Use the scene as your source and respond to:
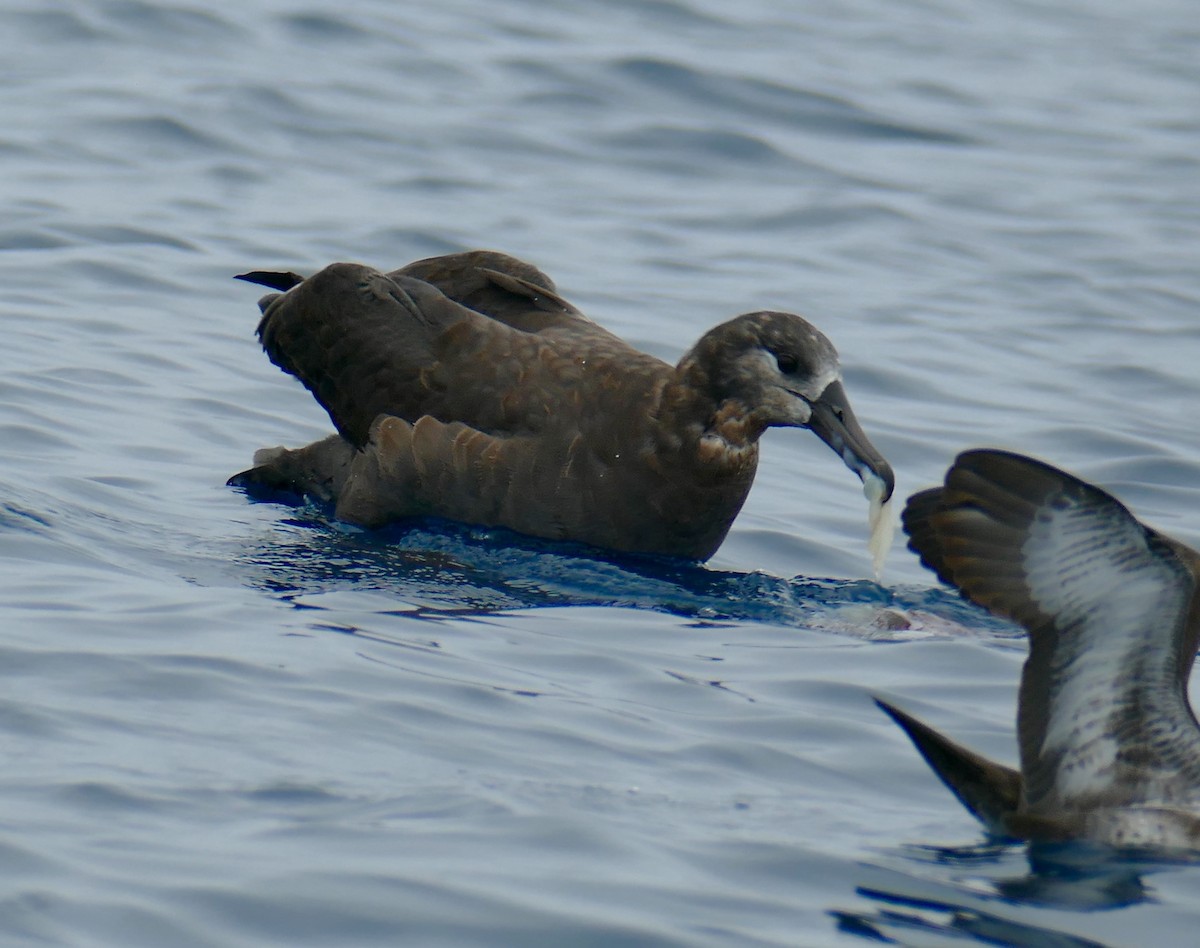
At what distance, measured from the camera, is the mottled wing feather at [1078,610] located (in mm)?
4805

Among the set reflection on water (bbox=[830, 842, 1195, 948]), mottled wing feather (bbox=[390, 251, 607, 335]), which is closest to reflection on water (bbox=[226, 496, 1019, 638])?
mottled wing feather (bbox=[390, 251, 607, 335])

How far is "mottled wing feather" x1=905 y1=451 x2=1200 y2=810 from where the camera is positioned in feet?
15.8

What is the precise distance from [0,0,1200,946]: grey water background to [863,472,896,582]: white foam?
253 millimetres

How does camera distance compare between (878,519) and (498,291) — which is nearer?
(878,519)

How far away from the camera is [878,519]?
7.39 m

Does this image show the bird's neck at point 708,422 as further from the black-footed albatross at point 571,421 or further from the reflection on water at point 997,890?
the reflection on water at point 997,890

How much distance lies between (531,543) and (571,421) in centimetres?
48

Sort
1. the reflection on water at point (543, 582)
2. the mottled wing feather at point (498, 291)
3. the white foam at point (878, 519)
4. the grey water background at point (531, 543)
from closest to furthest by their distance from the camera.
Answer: the grey water background at point (531, 543) < the reflection on water at point (543, 582) < the white foam at point (878, 519) < the mottled wing feather at point (498, 291)

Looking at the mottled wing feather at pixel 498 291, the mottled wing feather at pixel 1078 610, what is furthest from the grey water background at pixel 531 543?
the mottled wing feather at pixel 498 291

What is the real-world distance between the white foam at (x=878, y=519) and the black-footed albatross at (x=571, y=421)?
4cm

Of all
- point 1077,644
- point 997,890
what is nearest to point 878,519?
point 1077,644

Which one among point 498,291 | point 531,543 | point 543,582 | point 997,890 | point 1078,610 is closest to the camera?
point 997,890

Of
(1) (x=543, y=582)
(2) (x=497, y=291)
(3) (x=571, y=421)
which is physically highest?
(2) (x=497, y=291)

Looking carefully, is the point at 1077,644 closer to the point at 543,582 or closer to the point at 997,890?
the point at 997,890
